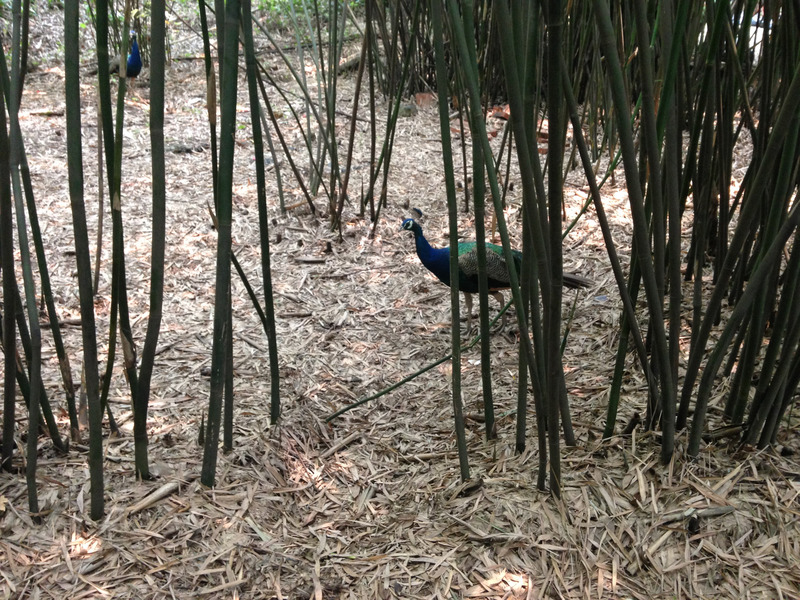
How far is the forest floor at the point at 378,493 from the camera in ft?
4.78

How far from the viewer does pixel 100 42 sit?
1.28m

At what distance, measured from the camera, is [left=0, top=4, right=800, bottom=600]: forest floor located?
146 centimetres

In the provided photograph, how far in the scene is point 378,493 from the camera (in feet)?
6.06

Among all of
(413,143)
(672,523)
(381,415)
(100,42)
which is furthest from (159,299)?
(413,143)

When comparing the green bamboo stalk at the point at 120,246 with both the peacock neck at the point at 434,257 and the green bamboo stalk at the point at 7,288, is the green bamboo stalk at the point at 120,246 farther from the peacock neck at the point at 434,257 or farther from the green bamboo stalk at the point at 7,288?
the peacock neck at the point at 434,257

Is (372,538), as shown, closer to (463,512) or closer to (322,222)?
(463,512)

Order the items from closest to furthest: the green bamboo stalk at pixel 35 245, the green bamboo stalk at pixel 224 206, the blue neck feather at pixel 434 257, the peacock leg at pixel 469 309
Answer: the green bamboo stalk at pixel 224 206, the green bamboo stalk at pixel 35 245, the blue neck feather at pixel 434 257, the peacock leg at pixel 469 309

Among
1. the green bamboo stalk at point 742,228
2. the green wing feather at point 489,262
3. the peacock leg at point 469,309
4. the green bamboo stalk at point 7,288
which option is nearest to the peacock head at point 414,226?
the green wing feather at point 489,262

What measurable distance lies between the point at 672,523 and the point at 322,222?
2636 mm

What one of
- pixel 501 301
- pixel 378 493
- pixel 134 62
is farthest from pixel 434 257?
pixel 134 62

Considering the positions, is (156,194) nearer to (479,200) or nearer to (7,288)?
(7,288)

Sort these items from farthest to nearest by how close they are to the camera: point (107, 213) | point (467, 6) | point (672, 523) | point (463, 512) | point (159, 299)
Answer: point (107, 213) < point (463, 512) < point (672, 523) < point (159, 299) < point (467, 6)

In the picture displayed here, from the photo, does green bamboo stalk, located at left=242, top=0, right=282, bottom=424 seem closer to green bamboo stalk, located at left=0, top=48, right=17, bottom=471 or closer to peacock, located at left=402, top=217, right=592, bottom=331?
green bamboo stalk, located at left=0, top=48, right=17, bottom=471

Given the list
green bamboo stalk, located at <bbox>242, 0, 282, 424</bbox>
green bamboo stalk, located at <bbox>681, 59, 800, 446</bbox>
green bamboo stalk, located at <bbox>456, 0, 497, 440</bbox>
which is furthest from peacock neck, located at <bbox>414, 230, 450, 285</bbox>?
green bamboo stalk, located at <bbox>681, 59, 800, 446</bbox>
